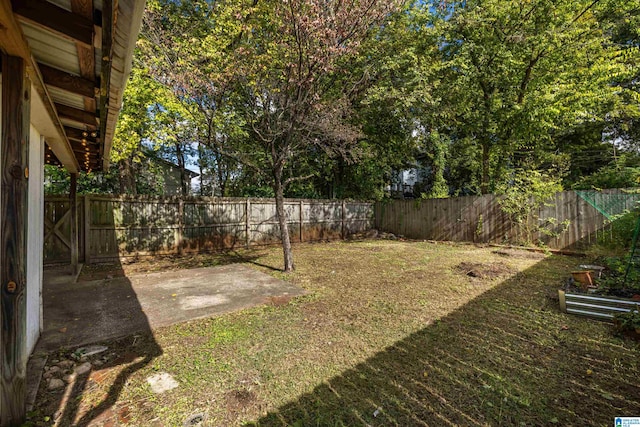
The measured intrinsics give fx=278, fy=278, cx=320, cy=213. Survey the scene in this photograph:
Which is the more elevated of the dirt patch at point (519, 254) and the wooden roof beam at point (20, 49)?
the wooden roof beam at point (20, 49)

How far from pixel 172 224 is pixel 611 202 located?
11.5 meters

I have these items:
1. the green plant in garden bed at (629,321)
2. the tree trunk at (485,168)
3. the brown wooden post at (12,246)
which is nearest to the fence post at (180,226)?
the brown wooden post at (12,246)

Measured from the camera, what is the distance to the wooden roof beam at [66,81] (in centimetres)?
223

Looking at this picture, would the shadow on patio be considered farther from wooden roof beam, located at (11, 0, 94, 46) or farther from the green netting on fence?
the green netting on fence

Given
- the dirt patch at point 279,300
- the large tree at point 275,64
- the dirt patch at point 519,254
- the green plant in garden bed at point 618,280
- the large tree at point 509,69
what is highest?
the large tree at point 509,69

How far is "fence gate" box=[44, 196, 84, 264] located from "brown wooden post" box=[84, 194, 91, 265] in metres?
0.08

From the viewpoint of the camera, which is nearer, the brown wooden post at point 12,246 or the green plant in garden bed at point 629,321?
the brown wooden post at point 12,246

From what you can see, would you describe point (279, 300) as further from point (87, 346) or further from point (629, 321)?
point (629, 321)

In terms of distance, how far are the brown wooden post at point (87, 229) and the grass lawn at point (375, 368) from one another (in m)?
5.34

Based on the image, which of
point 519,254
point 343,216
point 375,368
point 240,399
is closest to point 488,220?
point 519,254

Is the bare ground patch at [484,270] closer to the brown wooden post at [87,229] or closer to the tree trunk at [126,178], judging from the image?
the brown wooden post at [87,229]

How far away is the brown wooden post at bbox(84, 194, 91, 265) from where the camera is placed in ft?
22.0

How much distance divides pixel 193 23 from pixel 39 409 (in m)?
10.6

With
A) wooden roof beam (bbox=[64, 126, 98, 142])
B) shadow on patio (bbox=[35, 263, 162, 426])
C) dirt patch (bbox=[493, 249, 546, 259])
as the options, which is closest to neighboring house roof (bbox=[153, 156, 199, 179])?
wooden roof beam (bbox=[64, 126, 98, 142])
